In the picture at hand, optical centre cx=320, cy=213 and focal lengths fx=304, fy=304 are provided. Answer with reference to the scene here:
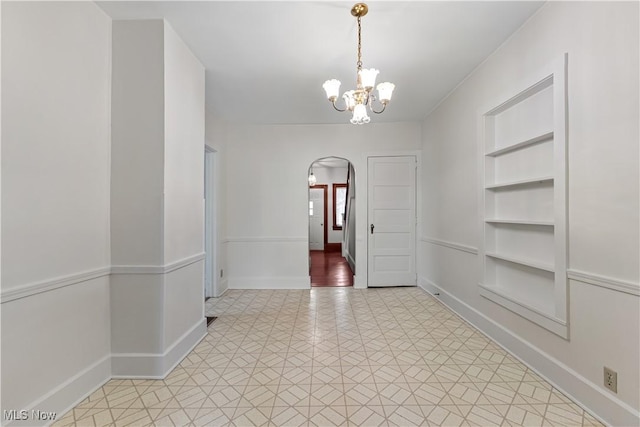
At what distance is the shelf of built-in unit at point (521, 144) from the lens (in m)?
2.22

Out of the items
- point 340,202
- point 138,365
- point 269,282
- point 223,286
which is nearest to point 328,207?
point 340,202

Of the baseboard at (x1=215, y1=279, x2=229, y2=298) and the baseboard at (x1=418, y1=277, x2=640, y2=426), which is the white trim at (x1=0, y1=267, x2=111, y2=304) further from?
the baseboard at (x1=418, y1=277, x2=640, y2=426)

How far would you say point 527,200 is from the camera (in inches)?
98.5

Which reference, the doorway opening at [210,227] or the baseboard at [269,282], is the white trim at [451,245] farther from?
the doorway opening at [210,227]

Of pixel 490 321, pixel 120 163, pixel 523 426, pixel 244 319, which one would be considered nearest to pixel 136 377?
pixel 244 319

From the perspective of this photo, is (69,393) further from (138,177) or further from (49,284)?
(138,177)

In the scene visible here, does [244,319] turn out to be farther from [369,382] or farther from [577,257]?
[577,257]

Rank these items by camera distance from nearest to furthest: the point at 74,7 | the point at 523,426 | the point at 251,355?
the point at 523,426, the point at 74,7, the point at 251,355

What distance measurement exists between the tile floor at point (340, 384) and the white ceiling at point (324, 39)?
260 cm

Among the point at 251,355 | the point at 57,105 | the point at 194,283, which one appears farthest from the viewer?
the point at 194,283

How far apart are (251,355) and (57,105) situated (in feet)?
7.20

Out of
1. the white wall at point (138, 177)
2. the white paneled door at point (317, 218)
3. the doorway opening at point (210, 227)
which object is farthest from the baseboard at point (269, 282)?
the white paneled door at point (317, 218)

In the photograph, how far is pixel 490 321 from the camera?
9.32 feet

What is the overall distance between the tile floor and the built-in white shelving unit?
50 cm
